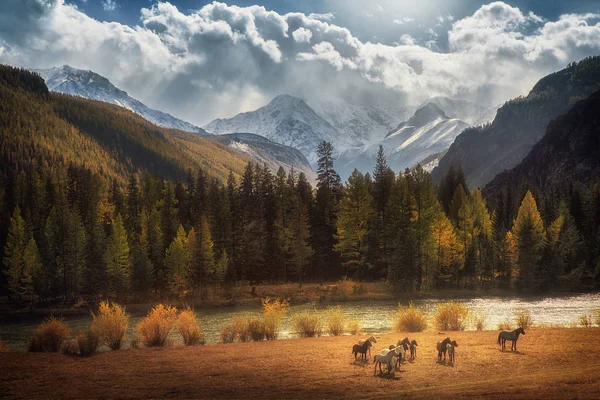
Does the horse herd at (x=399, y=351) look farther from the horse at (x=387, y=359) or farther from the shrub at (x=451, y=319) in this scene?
the shrub at (x=451, y=319)

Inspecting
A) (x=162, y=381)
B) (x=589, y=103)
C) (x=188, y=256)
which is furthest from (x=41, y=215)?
(x=589, y=103)

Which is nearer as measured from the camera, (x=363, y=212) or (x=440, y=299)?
(x=440, y=299)

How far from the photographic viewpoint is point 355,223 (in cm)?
7931

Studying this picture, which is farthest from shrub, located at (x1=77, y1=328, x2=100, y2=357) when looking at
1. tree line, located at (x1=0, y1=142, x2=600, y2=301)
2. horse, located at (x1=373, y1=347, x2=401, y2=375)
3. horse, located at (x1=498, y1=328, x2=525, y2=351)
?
tree line, located at (x1=0, y1=142, x2=600, y2=301)

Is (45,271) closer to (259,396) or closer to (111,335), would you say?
(111,335)

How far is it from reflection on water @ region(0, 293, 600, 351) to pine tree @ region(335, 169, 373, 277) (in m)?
15.5

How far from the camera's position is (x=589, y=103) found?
17912 cm

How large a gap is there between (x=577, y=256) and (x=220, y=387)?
77.0 meters

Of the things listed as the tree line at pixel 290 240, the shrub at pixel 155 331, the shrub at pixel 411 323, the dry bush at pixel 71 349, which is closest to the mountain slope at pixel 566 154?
the tree line at pixel 290 240

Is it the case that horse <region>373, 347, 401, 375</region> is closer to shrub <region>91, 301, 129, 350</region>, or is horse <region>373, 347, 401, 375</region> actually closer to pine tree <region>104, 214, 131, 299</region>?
shrub <region>91, 301, 129, 350</region>

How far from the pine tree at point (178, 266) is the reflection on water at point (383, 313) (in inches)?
286

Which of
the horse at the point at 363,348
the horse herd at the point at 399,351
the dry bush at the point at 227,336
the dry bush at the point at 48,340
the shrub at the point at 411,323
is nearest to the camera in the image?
the horse herd at the point at 399,351

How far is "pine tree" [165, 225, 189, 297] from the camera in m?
70.3

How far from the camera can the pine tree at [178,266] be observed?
70.3m
